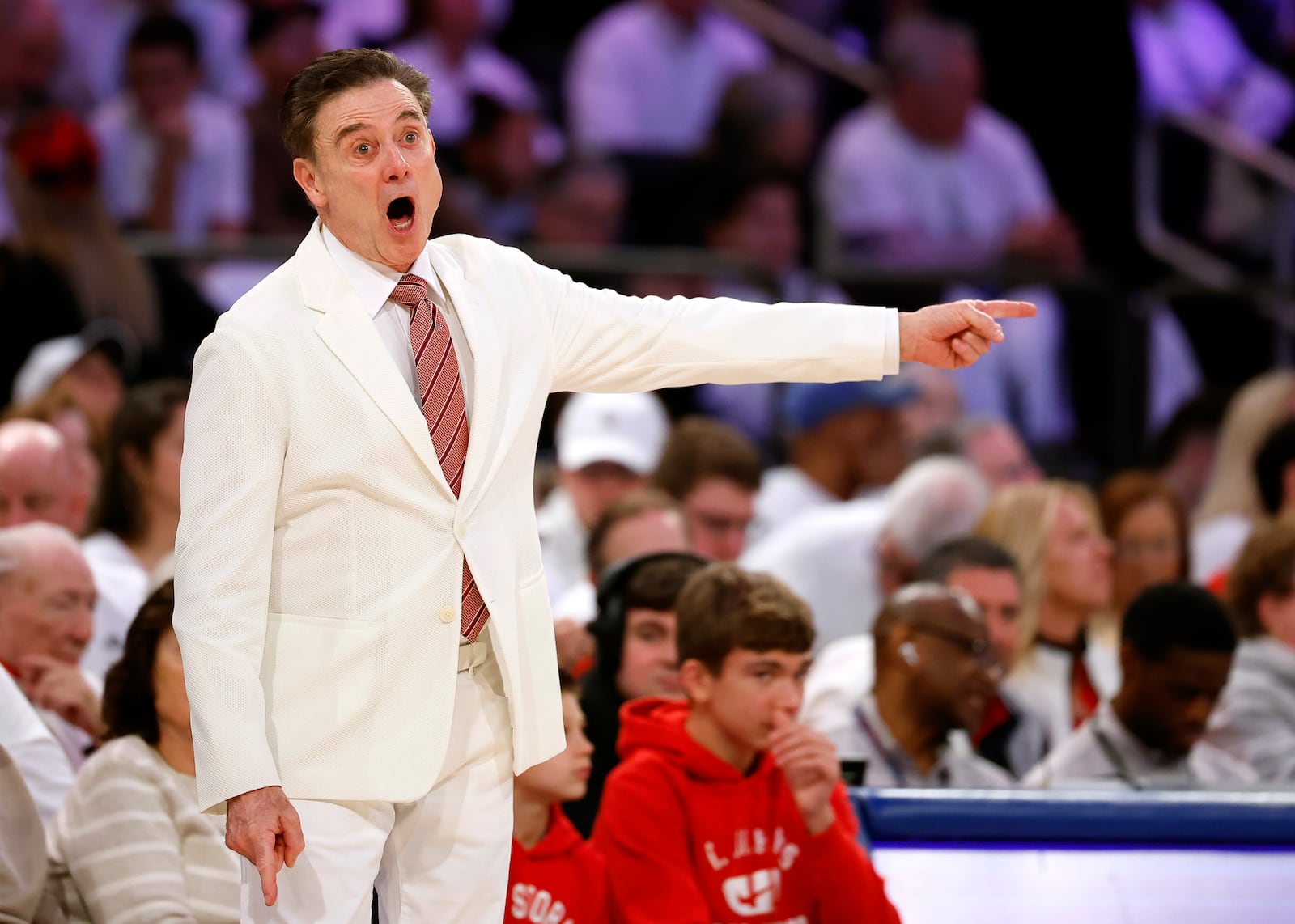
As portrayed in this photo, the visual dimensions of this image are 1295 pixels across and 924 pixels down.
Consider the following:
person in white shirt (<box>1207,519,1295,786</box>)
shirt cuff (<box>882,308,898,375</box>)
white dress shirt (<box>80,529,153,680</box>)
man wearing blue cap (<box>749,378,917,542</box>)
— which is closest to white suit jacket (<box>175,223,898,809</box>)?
shirt cuff (<box>882,308,898,375</box>)

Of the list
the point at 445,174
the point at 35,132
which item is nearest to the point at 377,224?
the point at 35,132

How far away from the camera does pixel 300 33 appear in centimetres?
781

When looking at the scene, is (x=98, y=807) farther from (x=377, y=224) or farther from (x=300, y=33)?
(x=300, y=33)

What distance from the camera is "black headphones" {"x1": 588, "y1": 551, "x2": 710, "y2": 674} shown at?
4.07m

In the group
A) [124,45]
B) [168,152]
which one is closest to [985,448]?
[168,152]

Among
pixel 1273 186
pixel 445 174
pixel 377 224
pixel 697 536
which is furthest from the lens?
pixel 1273 186

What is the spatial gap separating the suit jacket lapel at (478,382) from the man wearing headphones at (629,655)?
1.59 meters

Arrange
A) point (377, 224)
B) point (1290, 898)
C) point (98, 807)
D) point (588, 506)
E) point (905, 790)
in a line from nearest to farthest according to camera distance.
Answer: point (377, 224) < point (98, 807) < point (1290, 898) < point (905, 790) < point (588, 506)

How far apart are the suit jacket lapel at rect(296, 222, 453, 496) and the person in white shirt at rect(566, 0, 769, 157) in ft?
20.0

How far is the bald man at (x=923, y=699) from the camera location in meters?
4.02

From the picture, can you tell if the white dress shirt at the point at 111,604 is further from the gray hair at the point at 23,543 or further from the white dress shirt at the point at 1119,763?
the white dress shirt at the point at 1119,763

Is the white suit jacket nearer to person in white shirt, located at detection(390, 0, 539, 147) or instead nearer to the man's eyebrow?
the man's eyebrow

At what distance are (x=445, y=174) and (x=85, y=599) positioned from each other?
13.5 ft

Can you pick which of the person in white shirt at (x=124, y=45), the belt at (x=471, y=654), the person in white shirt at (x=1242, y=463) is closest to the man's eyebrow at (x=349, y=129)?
the belt at (x=471, y=654)
